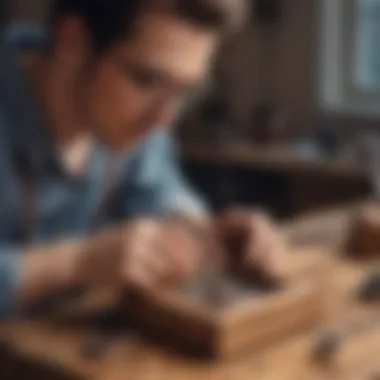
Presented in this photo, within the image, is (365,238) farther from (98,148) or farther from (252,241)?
(98,148)

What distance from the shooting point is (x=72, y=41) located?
3.57 ft

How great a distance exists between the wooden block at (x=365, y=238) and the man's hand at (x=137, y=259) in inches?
10.6

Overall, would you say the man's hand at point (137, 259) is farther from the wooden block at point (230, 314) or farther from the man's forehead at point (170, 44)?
the man's forehead at point (170, 44)

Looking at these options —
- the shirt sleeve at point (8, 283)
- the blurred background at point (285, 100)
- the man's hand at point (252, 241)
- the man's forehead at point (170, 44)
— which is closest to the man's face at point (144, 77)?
the man's forehead at point (170, 44)

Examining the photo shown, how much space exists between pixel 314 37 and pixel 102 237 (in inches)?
79.2

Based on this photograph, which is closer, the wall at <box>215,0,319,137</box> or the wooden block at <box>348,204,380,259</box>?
the wooden block at <box>348,204,380,259</box>

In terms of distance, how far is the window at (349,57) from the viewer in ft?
9.24

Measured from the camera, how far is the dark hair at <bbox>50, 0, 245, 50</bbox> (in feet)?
3.23

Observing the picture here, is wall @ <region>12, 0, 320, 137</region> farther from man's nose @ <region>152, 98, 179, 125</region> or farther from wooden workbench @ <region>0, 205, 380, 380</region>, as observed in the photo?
wooden workbench @ <region>0, 205, 380, 380</region>

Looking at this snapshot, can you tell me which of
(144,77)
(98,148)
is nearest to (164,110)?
(144,77)

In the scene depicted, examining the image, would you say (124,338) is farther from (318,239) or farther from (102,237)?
(318,239)

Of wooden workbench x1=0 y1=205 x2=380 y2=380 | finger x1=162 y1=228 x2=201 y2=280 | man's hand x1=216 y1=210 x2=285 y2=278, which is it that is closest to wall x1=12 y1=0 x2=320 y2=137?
man's hand x1=216 y1=210 x2=285 y2=278

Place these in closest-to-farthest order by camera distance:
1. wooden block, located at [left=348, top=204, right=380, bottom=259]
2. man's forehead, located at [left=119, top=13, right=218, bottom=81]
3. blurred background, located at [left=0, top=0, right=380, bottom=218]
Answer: man's forehead, located at [left=119, top=13, right=218, bottom=81] → wooden block, located at [left=348, top=204, right=380, bottom=259] → blurred background, located at [left=0, top=0, right=380, bottom=218]

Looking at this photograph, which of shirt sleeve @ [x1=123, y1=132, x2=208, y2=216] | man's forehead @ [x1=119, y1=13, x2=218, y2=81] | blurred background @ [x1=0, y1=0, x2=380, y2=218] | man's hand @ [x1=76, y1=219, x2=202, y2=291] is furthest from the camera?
blurred background @ [x1=0, y1=0, x2=380, y2=218]
